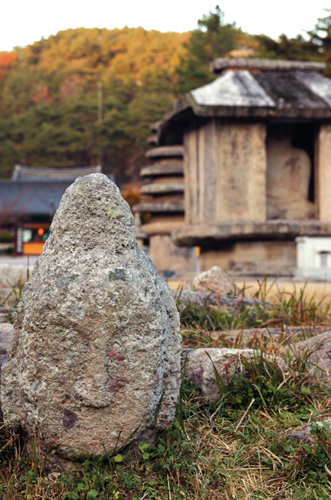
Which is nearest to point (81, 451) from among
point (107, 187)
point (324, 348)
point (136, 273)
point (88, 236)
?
point (136, 273)

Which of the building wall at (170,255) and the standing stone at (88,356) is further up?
the standing stone at (88,356)

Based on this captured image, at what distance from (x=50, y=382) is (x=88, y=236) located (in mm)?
549

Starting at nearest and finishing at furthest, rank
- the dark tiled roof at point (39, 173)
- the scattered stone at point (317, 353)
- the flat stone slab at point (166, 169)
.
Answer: the scattered stone at point (317, 353)
the flat stone slab at point (166, 169)
the dark tiled roof at point (39, 173)

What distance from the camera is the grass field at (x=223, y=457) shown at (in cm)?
173

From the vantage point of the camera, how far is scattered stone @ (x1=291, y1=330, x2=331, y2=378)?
2.58 meters

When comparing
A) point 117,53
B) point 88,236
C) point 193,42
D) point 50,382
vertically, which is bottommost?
point 50,382

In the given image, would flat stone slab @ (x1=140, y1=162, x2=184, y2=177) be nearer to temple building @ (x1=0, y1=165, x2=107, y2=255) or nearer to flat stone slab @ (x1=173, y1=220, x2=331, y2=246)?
flat stone slab @ (x1=173, y1=220, x2=331, y2=246)

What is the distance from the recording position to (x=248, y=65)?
7.68m

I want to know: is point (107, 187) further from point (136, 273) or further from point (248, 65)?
point (248, 65)

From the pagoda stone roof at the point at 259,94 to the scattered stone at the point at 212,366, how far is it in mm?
4710

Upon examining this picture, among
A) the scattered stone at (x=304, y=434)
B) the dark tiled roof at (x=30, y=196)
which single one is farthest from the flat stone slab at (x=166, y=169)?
the dark tiled roof at (x=30, y=196)

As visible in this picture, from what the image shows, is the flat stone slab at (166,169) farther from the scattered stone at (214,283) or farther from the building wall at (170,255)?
the scattered stone at (214,283)

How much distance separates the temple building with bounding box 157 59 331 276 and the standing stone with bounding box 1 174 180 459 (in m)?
4.86

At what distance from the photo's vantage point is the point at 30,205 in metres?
27.7
